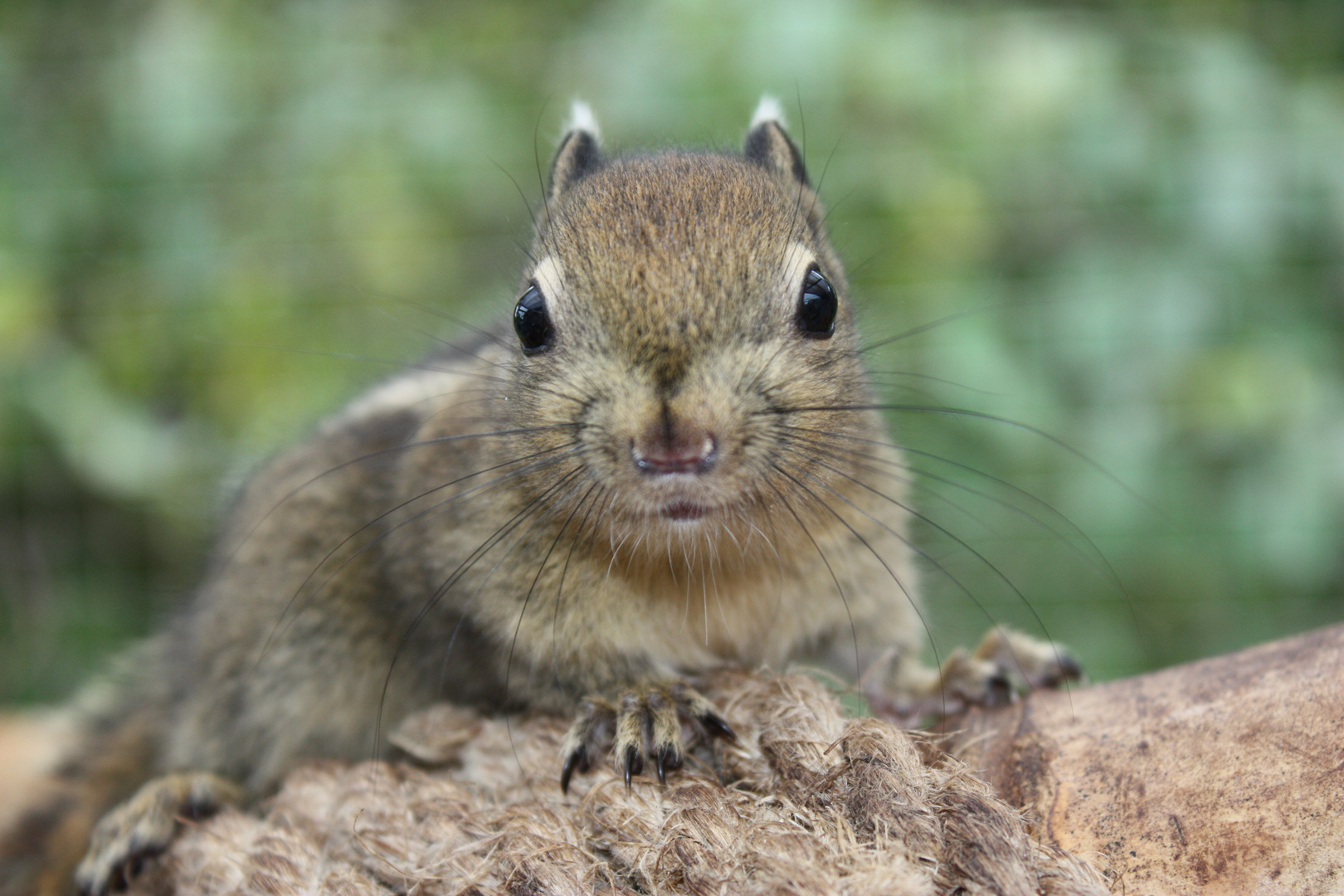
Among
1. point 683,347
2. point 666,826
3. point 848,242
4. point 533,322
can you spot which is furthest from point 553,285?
point 848,242

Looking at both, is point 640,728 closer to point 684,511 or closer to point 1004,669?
point 684,511

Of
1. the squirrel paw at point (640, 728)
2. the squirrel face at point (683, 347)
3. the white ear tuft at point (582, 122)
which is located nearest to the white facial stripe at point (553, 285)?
the squirrel face at point (683, 347)

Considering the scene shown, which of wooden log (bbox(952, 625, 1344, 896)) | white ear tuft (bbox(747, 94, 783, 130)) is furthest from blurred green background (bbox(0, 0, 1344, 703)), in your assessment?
wooden log (bbox(952, 625, 1344, 896))

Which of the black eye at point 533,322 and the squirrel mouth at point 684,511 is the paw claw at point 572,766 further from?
the black eye at point 533,322

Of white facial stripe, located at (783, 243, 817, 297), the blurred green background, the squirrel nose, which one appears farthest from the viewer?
the blurred green background

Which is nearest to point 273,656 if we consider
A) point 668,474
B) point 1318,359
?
point 668,474

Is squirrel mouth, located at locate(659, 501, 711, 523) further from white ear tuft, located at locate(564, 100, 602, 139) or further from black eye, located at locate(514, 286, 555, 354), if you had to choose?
white ear tuft, located at locate(564, 100, 602, 139)
